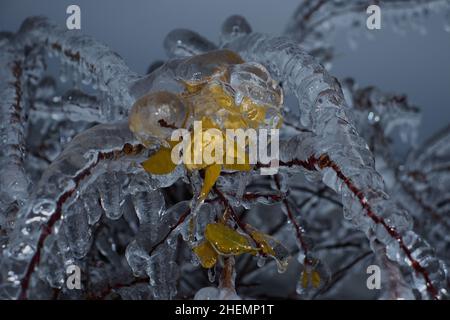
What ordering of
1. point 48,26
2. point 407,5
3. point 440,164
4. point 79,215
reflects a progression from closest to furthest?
point 79,215 < point 48,26 < point 407,5 < point 440,164

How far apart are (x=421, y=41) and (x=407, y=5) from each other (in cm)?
44

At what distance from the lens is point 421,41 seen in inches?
41.1

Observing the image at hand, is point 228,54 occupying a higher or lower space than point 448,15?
lower

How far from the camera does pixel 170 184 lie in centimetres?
34

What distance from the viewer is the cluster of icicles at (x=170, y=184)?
0.79 ft

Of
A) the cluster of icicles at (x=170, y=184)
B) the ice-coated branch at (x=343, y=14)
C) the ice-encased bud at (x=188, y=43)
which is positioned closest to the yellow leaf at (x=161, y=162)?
the cluster of icicles at (x=170, y=184)

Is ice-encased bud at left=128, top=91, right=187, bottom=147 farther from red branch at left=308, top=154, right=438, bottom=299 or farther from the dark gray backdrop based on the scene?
the dark gray backdrop

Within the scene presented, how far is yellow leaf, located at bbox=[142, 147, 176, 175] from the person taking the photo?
1.02 feet

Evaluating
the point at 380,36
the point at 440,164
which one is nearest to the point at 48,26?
the point at 440,164

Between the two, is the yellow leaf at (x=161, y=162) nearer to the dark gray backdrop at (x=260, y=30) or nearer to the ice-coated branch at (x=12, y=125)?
the ice-coated branch at (x=12, y=125)

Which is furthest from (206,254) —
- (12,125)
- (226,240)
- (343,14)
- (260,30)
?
(260,30)

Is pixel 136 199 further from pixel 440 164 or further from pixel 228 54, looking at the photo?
pixel 440 164

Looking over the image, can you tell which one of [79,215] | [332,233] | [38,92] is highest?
[38,92]

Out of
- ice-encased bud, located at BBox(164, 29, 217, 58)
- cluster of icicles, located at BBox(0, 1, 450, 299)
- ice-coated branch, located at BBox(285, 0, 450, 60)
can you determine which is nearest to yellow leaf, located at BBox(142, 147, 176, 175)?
cluster of icicles, located at BBox(0, 1, 450, 299)
